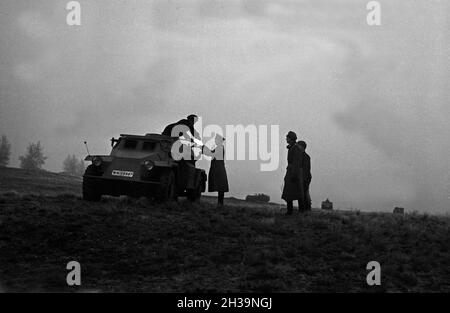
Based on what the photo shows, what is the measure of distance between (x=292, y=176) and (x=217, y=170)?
275 centimetres

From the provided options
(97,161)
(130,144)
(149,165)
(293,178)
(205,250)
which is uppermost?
(130,144)

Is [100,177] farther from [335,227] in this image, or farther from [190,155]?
[335,227]

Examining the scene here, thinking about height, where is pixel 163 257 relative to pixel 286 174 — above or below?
below

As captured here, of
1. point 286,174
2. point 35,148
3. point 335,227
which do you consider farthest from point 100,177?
point 35,148

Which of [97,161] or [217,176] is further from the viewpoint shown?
[217,176]

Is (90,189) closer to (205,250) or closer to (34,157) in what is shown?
(205,250)

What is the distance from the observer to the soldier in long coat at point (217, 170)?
13250 mm

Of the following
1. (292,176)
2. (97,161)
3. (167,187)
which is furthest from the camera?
(292,176)

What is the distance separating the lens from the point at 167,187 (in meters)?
11.3

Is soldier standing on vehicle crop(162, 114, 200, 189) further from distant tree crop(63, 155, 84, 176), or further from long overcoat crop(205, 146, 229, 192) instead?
distant tree crop(63, 155, 84, 176)

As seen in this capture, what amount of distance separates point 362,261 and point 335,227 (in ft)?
8.32

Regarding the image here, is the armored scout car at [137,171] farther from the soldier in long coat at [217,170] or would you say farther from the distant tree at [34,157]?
the distant tree at [34,157]

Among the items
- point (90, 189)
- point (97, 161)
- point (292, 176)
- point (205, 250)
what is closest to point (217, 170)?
point (292, 176)
